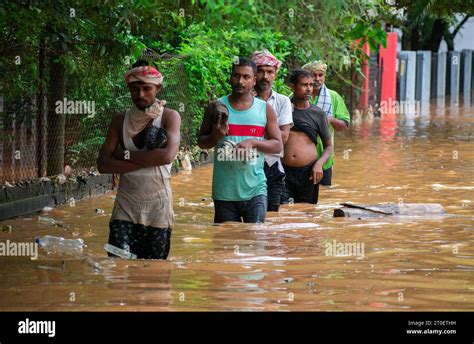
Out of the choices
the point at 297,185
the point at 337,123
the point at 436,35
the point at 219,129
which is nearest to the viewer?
the point at 219,129

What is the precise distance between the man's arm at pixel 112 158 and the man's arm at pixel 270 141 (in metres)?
1.60

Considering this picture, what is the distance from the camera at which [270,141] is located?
10.2 metres

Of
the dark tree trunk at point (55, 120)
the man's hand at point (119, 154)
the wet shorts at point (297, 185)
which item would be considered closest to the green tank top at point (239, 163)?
the man's hand at point (119, 154)

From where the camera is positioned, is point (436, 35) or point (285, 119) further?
point (436, 35)

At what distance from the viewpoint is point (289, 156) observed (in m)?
12.2

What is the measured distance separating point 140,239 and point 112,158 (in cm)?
63

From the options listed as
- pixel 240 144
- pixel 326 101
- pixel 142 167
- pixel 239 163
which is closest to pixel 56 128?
pixel 326 101

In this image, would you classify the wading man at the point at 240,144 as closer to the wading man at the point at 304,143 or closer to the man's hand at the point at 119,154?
the man's hand at the point at 119,154

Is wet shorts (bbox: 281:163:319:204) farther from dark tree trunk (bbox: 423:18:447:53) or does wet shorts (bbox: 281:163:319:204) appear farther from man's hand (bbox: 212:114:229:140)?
dark tree trunk (bbox: 423:18:447:53)

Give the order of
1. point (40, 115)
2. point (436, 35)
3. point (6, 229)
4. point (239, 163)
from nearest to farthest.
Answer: point (239, 163)
point (6, 229)
point (40, 115)
point (436, 35)

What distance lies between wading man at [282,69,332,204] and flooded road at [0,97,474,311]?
1.36ft

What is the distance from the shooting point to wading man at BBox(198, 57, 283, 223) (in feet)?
33.1

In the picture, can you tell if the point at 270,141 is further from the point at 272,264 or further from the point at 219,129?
the point at 272,264

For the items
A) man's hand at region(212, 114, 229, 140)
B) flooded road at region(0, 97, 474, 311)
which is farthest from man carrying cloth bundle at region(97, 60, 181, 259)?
man's hand at region(212, 114, 229, 140)
